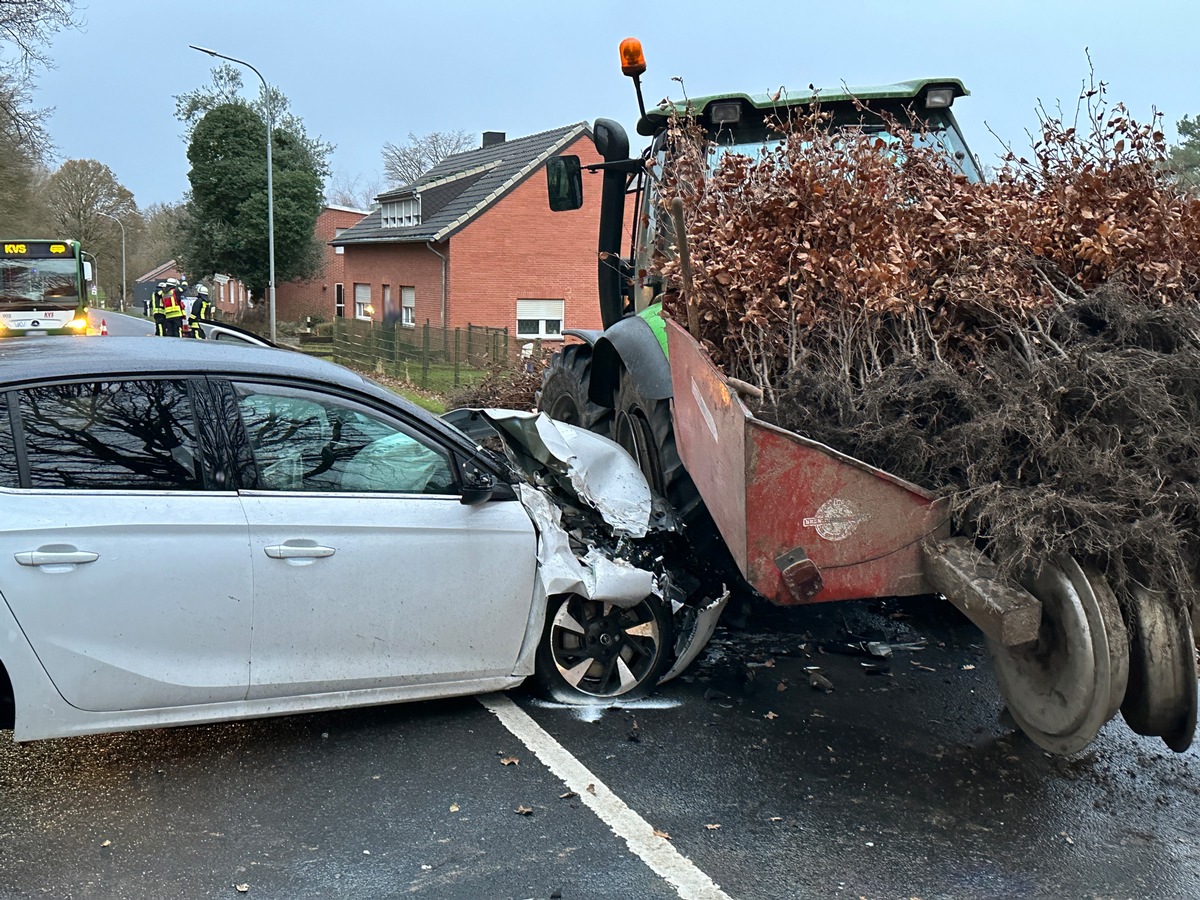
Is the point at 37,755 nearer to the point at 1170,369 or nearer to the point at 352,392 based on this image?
the point at 352,392

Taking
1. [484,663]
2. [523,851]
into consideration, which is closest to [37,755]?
[484,663]

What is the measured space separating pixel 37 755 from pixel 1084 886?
3.77 metres

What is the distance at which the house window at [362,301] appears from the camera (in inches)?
1521

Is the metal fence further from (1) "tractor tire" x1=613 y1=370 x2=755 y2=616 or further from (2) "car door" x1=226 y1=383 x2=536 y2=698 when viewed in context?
(2) "car door" x1=226 y1=383 x2=536 y2=698

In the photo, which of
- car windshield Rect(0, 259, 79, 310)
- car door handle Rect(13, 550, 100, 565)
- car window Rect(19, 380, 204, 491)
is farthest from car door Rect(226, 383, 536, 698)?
car windshield Rect(0, 259, 79, 310)

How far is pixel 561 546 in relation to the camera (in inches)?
181

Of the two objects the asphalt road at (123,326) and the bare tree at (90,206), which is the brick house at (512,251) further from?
the bare tree at (90,206)

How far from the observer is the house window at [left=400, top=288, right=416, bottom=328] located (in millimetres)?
34406

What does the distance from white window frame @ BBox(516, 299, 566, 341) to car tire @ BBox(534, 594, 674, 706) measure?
90.4ft

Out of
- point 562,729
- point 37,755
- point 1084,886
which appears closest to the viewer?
point 1084,886

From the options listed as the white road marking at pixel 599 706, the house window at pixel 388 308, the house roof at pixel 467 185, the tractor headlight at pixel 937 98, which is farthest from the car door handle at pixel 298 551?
the house window at pixel 388 308

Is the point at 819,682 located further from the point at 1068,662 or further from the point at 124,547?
the point at 124,547

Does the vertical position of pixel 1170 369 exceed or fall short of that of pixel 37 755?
it exceeds it

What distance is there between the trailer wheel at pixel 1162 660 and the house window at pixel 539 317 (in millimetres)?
28979
